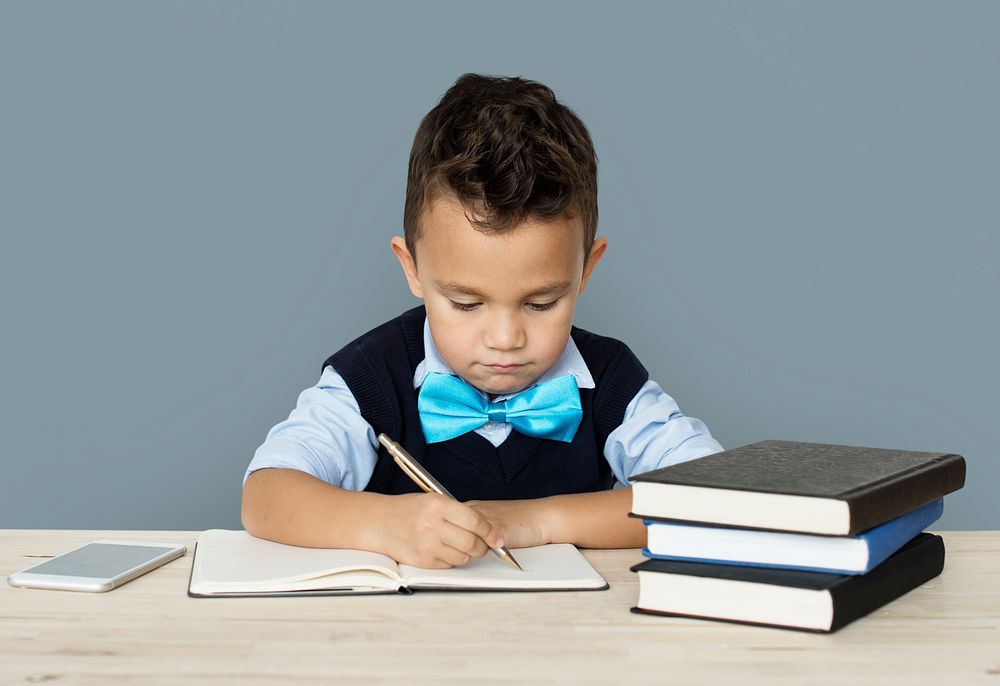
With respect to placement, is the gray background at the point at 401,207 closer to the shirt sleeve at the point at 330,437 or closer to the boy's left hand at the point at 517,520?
the shirt sleeve at the point at 330,437

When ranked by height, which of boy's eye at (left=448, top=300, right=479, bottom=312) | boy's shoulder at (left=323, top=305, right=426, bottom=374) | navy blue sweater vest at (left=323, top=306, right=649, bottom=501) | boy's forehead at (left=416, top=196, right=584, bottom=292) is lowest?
navy blue sweater vest at (left=323, top=306, right=649, bottom=501)

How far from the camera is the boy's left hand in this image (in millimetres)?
1285

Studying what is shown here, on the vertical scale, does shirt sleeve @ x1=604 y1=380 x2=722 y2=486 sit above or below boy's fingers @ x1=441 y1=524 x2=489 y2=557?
below

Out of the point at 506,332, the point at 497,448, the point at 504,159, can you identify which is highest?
the point at 504,159

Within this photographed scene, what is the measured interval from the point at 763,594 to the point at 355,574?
0.39m

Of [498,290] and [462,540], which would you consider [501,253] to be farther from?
[462,540]

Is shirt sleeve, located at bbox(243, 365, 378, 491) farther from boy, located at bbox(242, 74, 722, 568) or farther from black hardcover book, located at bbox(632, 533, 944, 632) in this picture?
black hardcover book, located at bbox(632, 533, 944, 632)

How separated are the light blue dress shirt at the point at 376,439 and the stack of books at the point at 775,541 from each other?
485 millimetres

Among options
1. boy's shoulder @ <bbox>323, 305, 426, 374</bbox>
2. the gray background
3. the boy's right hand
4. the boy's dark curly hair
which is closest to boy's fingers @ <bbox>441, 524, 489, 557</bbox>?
the boy's right hand

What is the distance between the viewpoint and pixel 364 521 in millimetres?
1250

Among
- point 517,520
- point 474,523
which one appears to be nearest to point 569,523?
point 517,520

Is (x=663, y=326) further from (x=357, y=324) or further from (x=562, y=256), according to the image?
(x=562, y=256)

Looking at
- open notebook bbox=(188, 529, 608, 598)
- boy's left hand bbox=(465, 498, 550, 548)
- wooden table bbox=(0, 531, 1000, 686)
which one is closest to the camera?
wooden table bbox=(0, 531, 1000, 686)

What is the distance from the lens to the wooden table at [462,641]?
0.88 meters
